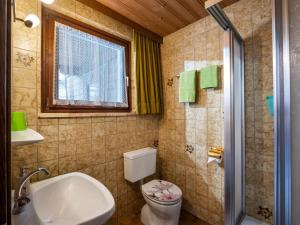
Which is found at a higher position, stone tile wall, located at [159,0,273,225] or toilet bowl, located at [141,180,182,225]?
stone tile wall, located at [159,0,273,225]

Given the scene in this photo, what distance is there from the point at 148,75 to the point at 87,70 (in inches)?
30.2

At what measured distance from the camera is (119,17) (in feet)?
5.90

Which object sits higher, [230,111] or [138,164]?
[230,111]

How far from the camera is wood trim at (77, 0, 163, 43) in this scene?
→ 1582 mm

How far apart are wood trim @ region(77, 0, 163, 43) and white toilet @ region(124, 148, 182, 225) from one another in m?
1.49

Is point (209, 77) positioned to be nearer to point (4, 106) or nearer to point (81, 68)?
point (81, 68)

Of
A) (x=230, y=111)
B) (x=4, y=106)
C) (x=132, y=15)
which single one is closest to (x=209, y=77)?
(x=230, y=111)

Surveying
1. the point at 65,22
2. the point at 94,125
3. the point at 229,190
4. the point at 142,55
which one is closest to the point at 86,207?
the point at 94,125

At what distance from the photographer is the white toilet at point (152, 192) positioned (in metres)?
1.54

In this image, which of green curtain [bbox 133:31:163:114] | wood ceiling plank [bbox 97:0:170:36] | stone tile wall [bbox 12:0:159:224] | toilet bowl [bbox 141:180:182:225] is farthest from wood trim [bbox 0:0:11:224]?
green curtain [bbox 133:31:163:114]

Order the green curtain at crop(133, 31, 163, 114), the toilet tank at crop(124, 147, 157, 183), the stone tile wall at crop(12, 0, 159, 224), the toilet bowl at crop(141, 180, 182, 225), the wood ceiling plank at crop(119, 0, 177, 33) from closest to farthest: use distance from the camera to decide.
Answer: the stone tile wall at crop(12, 0, 159, 224)
the toilet bowl at crop(141, 180, 182, 225)
the wood ceiling plank at crop(119, 0, 177, 33)
the toilet tank at crop(124, 147, 157, 183)
the green curtain at crop(133, 31, 163, 114)

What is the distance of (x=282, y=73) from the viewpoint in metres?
0.65

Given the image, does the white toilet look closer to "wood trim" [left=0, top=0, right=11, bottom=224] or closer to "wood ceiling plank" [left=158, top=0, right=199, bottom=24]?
"wood trim" [left=0, top=0, right=11, bottom=224]

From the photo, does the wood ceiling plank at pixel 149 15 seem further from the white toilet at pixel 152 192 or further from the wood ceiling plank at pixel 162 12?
the white toilet at pixel 152 192
